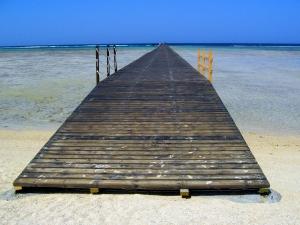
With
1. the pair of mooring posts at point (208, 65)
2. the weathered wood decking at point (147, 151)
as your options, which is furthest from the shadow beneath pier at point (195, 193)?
the pair of mooring posts at point (208, 65)

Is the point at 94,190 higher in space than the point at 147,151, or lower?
lower

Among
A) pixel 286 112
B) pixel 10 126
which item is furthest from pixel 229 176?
pixel 286 112

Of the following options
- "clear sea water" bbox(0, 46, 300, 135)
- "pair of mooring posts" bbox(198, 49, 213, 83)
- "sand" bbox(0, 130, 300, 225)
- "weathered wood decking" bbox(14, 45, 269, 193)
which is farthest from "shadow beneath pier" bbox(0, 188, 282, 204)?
"pair of mooring posts" bbox(198, 49, 213, 83)

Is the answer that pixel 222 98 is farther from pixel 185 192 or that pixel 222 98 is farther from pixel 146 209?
pixel 146 209

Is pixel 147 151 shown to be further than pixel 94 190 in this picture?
Yes

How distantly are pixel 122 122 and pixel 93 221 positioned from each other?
11.3 feet

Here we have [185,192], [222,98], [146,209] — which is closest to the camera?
[146,209]

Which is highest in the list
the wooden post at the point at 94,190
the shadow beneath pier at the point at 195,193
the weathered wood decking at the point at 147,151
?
the weathered wood decking at the point at 147,151

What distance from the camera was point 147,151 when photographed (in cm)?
719

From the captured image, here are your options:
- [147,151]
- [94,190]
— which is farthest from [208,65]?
[94,190]

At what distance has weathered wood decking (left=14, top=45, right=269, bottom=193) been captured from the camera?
20.5 ft

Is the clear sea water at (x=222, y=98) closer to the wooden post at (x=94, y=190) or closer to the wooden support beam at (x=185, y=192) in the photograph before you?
the wooden support beam at (x=185, y=192)

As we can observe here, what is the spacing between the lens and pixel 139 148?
289 inches

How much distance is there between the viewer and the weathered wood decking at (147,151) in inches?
245
